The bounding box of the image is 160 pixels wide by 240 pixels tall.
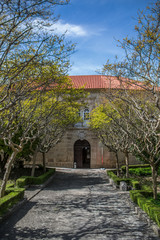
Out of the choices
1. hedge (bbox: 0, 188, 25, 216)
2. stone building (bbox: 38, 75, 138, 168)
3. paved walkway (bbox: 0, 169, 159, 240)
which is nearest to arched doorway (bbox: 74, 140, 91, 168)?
stone building (bbox: 38, 75, 138, 168)

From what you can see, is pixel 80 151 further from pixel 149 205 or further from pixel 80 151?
pixel 149 205

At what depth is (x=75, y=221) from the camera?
822cm

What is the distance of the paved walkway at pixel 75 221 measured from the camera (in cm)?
683

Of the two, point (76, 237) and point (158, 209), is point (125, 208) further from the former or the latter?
point (76, 237)

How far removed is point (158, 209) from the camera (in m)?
7.62

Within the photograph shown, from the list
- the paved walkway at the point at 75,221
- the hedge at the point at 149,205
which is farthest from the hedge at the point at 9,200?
the hedge at the point at 149,205

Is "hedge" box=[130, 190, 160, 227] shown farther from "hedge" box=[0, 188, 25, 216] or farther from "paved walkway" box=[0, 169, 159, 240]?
"hedge" box=[0, 188, 25, 216]

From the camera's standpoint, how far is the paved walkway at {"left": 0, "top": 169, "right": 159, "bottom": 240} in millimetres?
→ 6832

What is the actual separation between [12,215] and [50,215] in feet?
4.59

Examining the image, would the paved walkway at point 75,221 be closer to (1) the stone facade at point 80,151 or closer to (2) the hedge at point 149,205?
(2) the hedge at point 149,205

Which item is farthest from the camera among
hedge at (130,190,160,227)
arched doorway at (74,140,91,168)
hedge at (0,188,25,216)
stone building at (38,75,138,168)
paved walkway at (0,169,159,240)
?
arched doorway at (74,140,91,168)

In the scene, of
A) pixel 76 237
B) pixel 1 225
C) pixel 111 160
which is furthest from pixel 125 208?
pixel 111 160

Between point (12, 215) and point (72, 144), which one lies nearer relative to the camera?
point (12, 215)

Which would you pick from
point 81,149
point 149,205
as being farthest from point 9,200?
point 81,149
